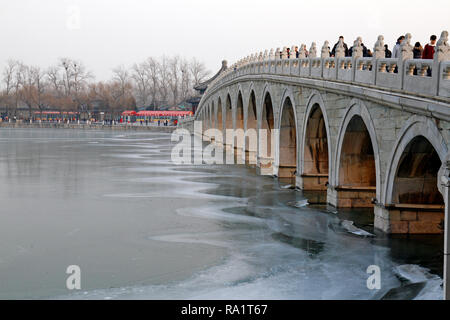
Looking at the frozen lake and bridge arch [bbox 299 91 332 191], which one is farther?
bridge arch [bbox 299 91 332 191]

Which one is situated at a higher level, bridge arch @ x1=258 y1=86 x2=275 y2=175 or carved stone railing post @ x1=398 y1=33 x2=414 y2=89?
carved stone railing post @ x1=398 y1=33 x2=414 y2=89

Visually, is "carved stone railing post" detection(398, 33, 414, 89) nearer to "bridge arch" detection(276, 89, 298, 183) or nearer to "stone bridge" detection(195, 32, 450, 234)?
"stone bridge" detection(195, 32, 450, 234)

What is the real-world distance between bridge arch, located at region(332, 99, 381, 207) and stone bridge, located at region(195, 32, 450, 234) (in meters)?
0.03

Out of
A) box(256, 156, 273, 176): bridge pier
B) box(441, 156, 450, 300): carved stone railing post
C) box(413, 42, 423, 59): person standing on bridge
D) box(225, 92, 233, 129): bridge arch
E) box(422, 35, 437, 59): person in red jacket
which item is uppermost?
box(413, 42, 423, 59): person standing on bridge

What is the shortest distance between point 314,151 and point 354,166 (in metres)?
3.84

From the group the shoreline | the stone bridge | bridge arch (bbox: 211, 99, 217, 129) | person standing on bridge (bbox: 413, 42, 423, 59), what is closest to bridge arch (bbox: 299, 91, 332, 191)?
the stone bridge

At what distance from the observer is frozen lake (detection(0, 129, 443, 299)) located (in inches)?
384

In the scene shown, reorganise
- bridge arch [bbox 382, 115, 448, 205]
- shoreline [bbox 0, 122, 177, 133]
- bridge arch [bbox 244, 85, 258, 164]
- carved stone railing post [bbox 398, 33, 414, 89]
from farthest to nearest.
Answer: shoreline [bbox 0, 122, 177, 133] < bridge arch [bbox 244, 85, 258, 164] < carved stone railing post [bbox 398, 33, 414, 89] < bridge arch [bbox 382, 115, 448, 205]

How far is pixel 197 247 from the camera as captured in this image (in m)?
12.5

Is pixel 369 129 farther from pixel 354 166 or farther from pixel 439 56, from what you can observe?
pixel 439 56

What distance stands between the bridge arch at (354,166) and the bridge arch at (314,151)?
2920mm

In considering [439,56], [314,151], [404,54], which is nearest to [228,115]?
[314,151]

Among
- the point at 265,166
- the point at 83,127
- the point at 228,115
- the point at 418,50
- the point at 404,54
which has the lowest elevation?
the point at 265,166

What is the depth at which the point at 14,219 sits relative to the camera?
1543 centimetres
